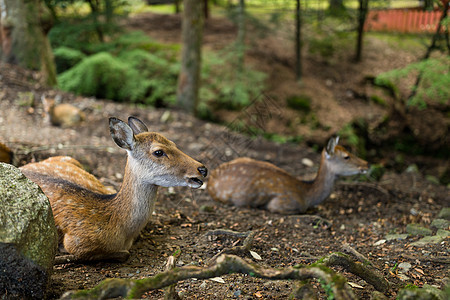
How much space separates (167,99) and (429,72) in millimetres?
6070

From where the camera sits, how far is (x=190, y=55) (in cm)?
943

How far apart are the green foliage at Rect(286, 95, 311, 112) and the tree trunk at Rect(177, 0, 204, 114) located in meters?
3.33

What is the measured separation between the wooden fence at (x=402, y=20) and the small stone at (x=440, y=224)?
944 cm

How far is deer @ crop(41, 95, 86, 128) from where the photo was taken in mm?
7586

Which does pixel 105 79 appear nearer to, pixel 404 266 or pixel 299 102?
pixel 299 102

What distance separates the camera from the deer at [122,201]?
3.70 meters

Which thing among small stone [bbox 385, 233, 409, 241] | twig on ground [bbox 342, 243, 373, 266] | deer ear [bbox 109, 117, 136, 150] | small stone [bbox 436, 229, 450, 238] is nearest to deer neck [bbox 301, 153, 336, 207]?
small stone [bbox 385, 233, 409, 241]

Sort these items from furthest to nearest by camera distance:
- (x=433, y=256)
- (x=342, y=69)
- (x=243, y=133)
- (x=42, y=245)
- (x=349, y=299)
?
(x=342, y=69) < (x=243, y=133) < (x=433, y=256) < (x=42, y=245) < (x=349, y=299)

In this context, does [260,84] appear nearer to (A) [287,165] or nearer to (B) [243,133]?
(B) [243,133]

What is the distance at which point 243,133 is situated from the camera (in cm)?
984

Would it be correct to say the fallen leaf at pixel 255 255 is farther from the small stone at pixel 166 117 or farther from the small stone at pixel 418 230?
the small stone at pixel 166 117

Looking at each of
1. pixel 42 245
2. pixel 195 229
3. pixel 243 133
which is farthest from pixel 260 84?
pixel 42 245

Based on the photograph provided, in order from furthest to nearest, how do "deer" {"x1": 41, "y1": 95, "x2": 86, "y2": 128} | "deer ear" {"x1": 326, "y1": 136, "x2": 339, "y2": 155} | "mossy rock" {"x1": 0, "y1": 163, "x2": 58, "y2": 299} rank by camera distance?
"deer" {"x1": 41, "y1": 95, "x2": 86, "y2": 128} → "deer ear" {"x1": 326, "y1": 136, "x2": 339, "y2": 155} → "mossy rock" {"x1": 0, "y1": 163, "x2": 58, "y2": 299}

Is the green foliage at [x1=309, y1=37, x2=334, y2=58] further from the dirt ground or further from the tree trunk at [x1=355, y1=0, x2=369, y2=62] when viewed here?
the dirt ground
